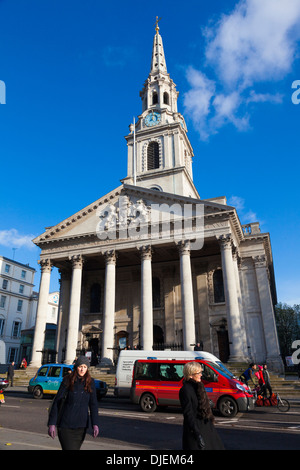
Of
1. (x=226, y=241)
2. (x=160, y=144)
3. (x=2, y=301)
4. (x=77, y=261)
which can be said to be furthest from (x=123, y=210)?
(x=2, y=301)

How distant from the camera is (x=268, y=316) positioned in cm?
2852

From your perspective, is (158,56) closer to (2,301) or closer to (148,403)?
(2,301)

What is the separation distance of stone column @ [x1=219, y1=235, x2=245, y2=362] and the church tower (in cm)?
1200

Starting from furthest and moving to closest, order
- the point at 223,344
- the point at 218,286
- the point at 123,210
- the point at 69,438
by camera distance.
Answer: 1. the point at 218,286
2. the point at 123,210
3. the point at 223,344
4. the point at 69,438

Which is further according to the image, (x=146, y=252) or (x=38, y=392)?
(x=146, y=252)

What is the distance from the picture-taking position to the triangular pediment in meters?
26.6

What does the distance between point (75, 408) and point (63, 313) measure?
98.5 ft

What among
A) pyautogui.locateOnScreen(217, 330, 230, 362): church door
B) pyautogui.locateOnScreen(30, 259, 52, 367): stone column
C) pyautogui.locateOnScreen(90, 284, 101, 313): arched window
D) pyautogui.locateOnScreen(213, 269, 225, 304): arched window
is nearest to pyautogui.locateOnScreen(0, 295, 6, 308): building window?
pyautogui.locateOnScreen(90, 284, 101, 313): arched window

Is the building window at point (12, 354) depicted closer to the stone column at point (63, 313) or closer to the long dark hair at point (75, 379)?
the stone column at point (63, 313)

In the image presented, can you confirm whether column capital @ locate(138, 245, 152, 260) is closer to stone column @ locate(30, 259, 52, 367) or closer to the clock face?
stone column @ locate(30, 259, 52, 367)
